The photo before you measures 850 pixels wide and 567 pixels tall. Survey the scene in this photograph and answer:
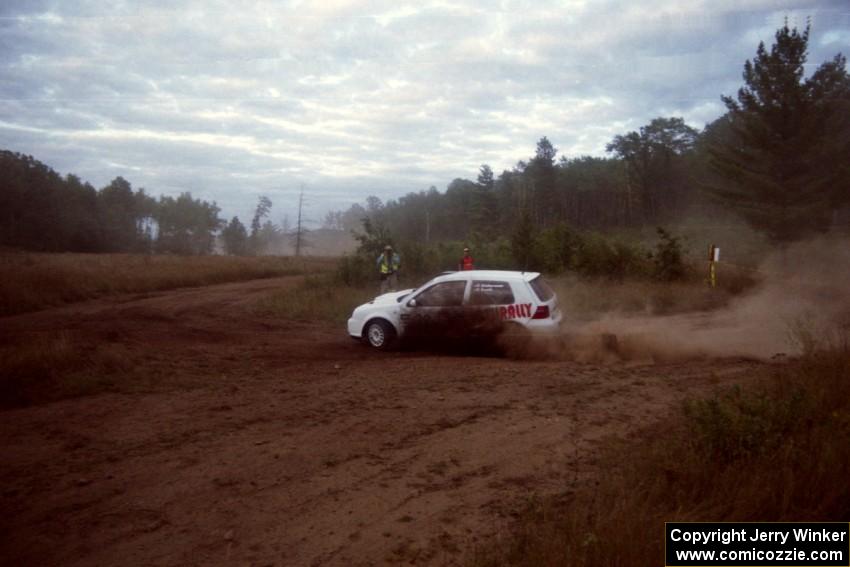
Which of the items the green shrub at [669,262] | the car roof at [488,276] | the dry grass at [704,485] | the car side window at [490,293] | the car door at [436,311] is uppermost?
the green shrub at [669,262]

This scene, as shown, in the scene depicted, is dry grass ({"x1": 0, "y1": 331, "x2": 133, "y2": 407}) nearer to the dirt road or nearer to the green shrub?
the dirt road

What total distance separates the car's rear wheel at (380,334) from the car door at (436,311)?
1.06 feet

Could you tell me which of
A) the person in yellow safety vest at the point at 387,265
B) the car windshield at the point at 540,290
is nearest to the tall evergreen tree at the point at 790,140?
the person in yellow safety vest at the point at 387,265

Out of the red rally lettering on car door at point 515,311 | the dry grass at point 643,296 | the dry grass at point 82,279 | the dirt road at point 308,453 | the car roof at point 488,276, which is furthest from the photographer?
the dry grass at point 82,279

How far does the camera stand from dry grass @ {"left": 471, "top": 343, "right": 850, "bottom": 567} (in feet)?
11.2

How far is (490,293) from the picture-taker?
33.3ft

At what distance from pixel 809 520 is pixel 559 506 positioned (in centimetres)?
162

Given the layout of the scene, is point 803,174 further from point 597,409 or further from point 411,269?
point 597,409

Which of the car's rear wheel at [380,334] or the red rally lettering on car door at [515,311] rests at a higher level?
the red rally lettering on car door at [515,311]

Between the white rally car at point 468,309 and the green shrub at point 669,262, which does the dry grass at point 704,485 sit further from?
the green shrub at point 669,262

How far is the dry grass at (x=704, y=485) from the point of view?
11.2ft

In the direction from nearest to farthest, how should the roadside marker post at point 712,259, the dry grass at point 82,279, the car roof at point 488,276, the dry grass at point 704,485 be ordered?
1. the dry grass at point 704,485
2. the car roof at point 488,276
3. the dry grass at point 82,279
4. the roadside marker post at point 712,259

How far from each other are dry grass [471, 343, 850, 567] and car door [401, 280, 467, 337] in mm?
5208

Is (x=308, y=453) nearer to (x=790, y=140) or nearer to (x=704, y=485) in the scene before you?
(x=704, y=485)
